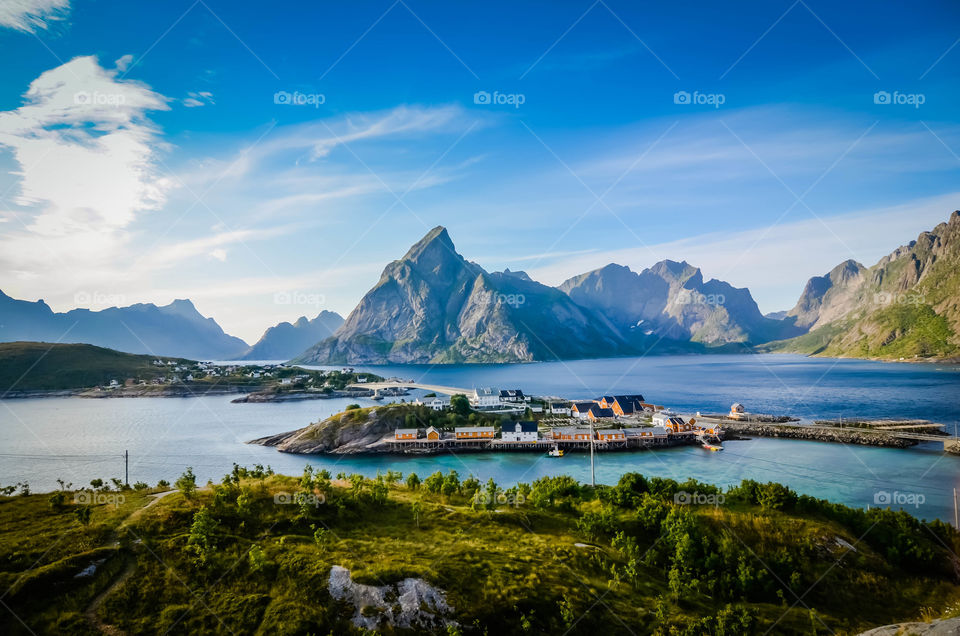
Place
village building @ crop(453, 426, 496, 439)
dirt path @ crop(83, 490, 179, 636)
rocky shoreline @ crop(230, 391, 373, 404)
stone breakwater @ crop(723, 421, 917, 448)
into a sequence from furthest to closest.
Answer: rocky shoreline @ crop(230, 391, 373, 404), village building @ crop(453, 426, 496, 439), stone breakwater @ crop(723, 421, 917, 448), dirt path @ crop(83, 490, 179, 636)

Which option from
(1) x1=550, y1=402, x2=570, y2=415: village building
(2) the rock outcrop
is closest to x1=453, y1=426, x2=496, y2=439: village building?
(1) x1=550, y1=402, x2=570, y2=415: village building

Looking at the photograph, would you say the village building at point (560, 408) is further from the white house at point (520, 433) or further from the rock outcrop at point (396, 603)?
the rock outcrop at point (396, 603)

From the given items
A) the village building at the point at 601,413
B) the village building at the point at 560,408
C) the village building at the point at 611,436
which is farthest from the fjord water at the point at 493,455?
the village building at the point at 560,408

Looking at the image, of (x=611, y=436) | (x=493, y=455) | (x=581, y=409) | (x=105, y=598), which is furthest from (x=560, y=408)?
(x=105, y=598)

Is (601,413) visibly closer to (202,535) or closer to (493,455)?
(493,455)

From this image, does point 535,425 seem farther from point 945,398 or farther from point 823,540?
point 945,398

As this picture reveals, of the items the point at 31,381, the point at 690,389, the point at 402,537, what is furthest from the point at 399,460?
the point at 31,381

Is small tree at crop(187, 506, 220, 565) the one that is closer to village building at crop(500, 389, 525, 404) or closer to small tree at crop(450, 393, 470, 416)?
small tree at crop(450, 393, 470, 416)
